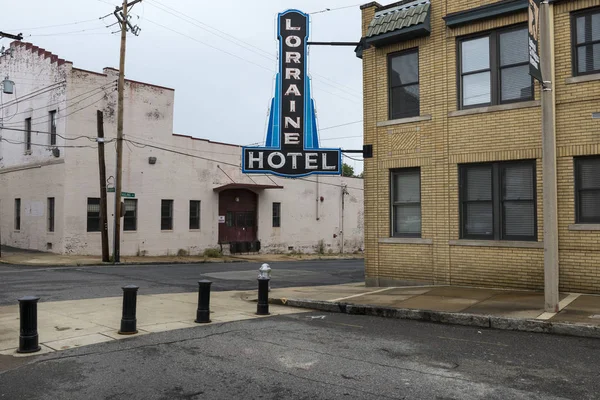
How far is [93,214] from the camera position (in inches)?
1080

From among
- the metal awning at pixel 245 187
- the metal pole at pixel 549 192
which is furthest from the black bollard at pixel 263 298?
the metal awning at pixel 245 187

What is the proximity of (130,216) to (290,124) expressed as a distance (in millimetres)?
16970

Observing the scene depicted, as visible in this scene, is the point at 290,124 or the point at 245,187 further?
the point at 245,187

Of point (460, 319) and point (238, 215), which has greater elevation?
point (238, 215)

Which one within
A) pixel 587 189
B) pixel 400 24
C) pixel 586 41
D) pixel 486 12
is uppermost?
pixel 400 24

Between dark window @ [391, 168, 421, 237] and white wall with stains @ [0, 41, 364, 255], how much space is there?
18.7 meters

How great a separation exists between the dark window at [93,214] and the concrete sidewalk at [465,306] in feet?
57.6

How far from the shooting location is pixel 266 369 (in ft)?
20.3

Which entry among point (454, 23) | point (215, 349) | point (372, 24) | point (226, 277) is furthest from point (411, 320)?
point (226, 277)

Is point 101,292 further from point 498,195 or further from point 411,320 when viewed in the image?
point 498,195

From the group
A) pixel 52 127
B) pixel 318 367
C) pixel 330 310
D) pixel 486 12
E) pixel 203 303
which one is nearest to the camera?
pixel 318 367

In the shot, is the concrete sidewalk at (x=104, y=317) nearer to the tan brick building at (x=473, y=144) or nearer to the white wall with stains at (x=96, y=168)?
the tan brick building at (x=473, y=144)

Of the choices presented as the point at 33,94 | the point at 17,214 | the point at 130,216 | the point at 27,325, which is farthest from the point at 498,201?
the point at 17,214

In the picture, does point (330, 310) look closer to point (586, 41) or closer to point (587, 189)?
point (587, 189)
